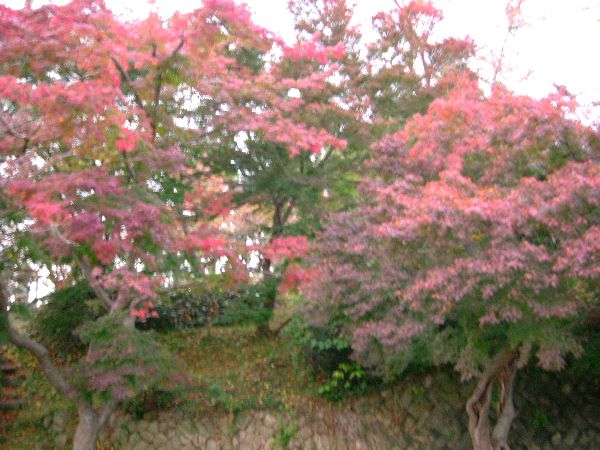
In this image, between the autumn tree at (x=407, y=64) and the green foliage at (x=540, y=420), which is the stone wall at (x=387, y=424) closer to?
the green foliage at (x=540, y=420)

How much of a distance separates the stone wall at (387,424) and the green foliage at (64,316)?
229 centimetres

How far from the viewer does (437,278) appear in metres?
5.54

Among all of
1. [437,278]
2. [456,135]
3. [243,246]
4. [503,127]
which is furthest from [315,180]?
[437,278]

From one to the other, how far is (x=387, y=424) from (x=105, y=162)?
549 cm

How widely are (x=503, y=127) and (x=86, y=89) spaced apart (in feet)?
14.2

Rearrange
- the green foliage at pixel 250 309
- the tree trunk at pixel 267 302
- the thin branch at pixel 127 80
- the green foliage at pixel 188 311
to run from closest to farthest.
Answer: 1. the thin branch at pixel 127 80
2. the tree trunk at pixel 267 302
3. the green foliage at pixel 250 309
4. the green foliage at pixel 188 311

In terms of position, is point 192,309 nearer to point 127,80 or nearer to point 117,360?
point 117,360

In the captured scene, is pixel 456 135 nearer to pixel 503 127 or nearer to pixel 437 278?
pixel 503 127

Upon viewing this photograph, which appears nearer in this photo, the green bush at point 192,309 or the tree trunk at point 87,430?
the tree trunk at point 87,430

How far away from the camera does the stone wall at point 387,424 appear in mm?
9312

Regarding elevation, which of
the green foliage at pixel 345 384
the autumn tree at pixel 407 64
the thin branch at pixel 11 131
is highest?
the autumn tree at pixel 407 64

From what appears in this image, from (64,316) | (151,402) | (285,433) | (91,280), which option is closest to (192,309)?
(64,316)

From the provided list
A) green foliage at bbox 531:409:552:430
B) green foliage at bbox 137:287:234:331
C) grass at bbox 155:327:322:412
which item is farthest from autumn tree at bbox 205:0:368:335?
green foliage at bbox 531:409:552:430

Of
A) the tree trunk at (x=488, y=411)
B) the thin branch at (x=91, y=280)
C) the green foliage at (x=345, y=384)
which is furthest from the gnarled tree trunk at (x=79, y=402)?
the tree trunk at (x=488, y=411)
